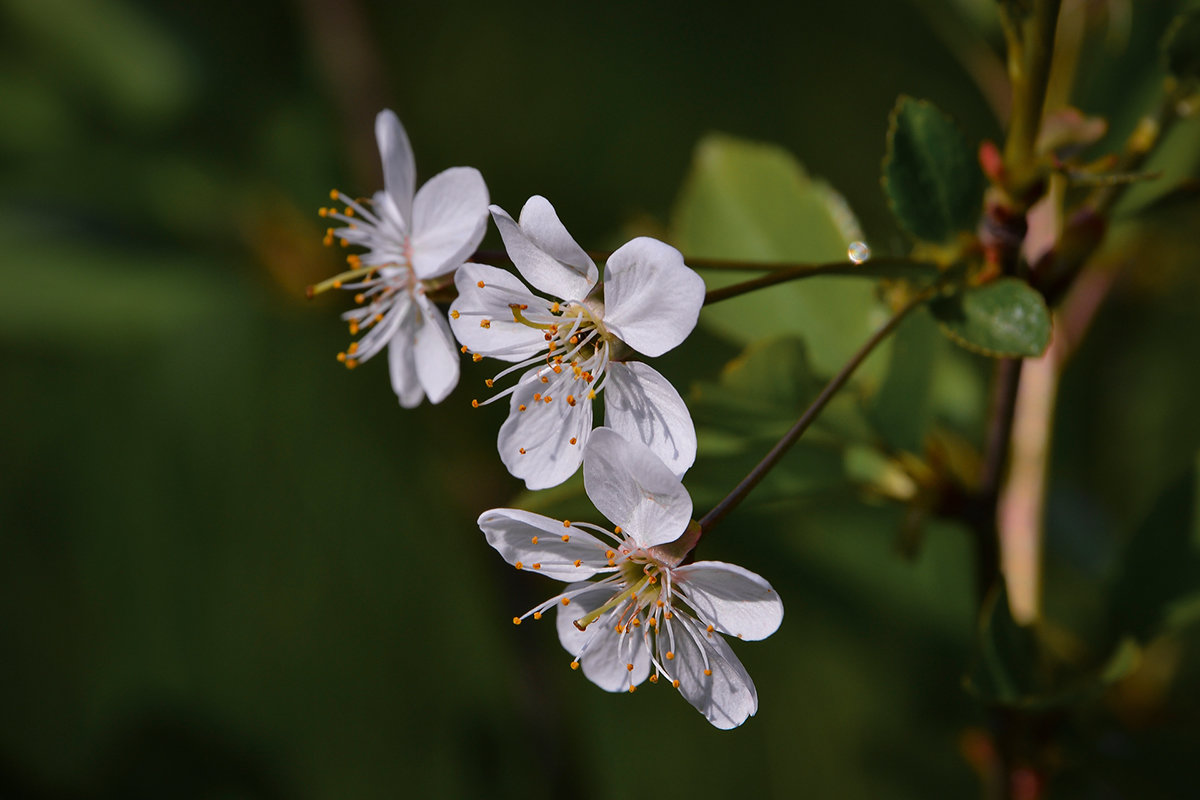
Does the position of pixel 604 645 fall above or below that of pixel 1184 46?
below

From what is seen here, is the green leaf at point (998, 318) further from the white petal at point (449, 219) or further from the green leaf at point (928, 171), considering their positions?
the white petal at point (449, 219)

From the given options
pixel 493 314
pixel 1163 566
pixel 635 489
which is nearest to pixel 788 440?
pixel 635 489

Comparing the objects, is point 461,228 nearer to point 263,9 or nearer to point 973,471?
point 973,471

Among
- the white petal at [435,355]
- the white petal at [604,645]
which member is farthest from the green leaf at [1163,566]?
the white petal at [435,355]

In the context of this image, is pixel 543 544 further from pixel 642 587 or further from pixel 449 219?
pixel 449 219

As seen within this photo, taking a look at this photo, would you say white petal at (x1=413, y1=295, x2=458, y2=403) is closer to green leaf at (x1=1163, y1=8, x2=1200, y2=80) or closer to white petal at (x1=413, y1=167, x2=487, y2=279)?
white petal at (x1=413, y1=167, x2=487, y2=279)
